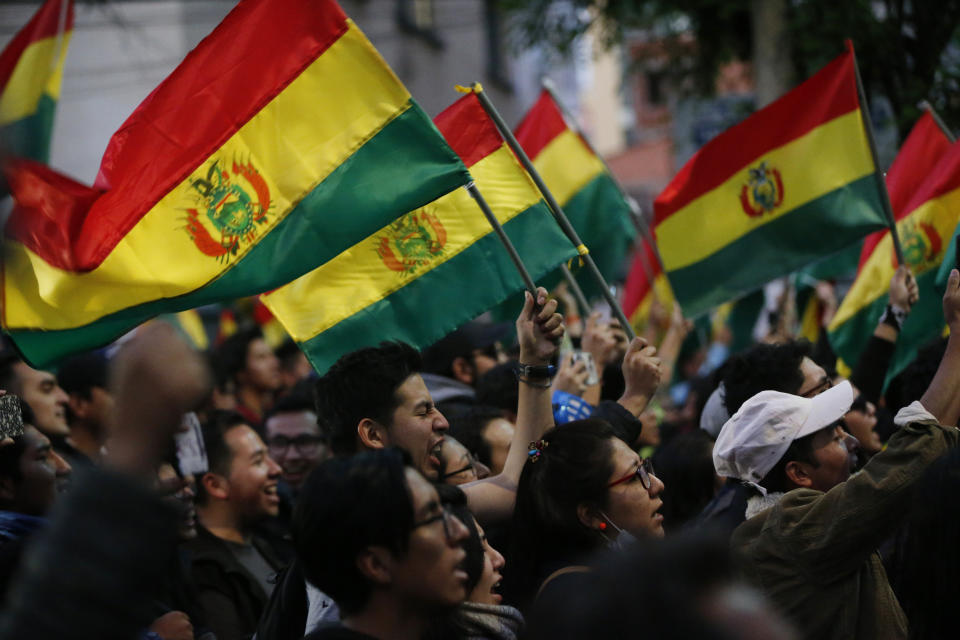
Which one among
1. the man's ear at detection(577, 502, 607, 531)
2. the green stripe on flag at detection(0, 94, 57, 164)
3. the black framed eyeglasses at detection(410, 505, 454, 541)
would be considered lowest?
the man's ear at detection(577, 502, 607, 531)

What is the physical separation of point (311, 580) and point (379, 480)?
28cm

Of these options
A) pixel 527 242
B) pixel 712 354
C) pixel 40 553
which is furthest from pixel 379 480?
pixel 712 354

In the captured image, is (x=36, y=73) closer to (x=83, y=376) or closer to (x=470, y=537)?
(x=83, y=376)

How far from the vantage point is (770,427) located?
3750 millimetres

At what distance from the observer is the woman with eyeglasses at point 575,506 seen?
11.4ft

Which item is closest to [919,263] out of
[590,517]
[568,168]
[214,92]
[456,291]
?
[568,168]

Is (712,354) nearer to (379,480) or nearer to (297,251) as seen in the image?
(297,251)

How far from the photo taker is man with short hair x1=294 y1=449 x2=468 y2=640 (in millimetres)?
2703

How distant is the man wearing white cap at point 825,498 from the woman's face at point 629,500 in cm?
26

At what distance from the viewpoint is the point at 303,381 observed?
23.3 feet

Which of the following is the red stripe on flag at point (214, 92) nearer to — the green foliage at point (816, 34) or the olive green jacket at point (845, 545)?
the olive green jacket at point (845, 545)

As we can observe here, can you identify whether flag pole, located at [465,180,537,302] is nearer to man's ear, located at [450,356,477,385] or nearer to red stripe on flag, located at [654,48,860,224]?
man's ear, located at [450,356,477,385]

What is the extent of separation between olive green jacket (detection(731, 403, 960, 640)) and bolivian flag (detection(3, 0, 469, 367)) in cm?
176

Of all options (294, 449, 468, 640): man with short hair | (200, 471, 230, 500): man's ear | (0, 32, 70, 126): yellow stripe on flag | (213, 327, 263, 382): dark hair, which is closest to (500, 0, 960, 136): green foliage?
(213, 327, 263, 382): dark hair
